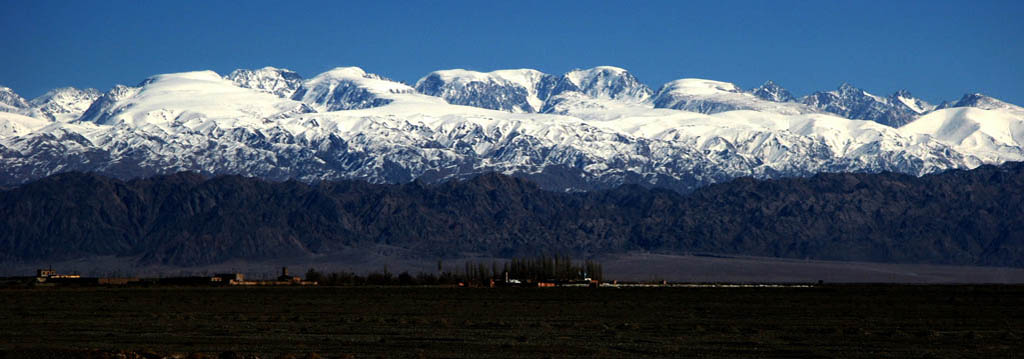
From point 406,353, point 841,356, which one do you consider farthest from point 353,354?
point 841,356

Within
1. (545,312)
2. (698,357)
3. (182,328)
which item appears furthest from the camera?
(545,312)

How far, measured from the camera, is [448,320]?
93062 mm

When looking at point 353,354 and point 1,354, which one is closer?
point 1,354

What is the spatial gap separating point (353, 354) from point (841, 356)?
18820mm

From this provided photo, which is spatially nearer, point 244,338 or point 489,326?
point 244,338

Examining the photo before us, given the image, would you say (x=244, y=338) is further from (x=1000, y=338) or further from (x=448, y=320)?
(x=1000, y=338)

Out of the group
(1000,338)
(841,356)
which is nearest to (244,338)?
(841,356)

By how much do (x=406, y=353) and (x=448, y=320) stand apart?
29155 millimetres

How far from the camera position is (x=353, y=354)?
6334 centimetres

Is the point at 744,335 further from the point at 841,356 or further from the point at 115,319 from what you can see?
the point at 115,319

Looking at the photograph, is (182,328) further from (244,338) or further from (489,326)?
(489,326)

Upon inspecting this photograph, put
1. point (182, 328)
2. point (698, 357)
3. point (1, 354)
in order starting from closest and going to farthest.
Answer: point (1, 354) → point (698, 357) → point (182, 328)

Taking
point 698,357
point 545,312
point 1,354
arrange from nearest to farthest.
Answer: point 1,354
point 698,357
point 545,312

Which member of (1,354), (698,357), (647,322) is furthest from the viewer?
(647,322)
